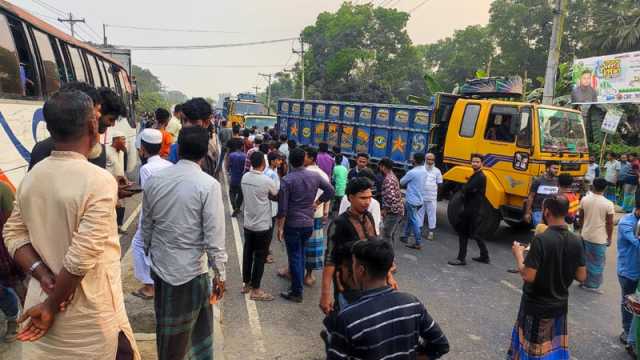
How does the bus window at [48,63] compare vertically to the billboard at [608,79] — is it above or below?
below

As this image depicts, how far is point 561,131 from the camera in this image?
8.05 m

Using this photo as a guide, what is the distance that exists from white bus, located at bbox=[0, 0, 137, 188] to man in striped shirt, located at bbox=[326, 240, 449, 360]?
4.00 meters

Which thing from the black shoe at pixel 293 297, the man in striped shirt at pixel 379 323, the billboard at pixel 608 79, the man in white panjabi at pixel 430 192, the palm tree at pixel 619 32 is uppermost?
the palm tree at pixel 619 32

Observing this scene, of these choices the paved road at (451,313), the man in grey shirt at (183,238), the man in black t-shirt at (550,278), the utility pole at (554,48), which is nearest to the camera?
the man in grey shirt at (183,238)

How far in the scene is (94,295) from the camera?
1.85 m

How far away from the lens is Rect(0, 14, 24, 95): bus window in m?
4.60

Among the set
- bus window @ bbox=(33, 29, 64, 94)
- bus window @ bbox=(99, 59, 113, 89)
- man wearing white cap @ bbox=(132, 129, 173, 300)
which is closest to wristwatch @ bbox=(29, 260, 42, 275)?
man wearing white cap @ bbox=(132, 129, 173, 300)

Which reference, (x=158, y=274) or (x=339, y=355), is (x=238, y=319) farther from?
(x=339, y=355)

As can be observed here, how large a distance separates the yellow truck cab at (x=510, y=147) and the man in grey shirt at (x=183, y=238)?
18.4ft

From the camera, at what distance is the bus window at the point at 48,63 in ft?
19.1

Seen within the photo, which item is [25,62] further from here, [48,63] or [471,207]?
[471,207]

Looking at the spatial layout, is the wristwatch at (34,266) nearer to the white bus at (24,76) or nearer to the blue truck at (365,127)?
the white bus at (24,76)

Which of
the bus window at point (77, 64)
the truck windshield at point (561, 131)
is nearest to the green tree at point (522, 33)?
the truck windshield at point (561, 131)

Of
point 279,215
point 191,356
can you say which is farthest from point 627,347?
point 191,356
